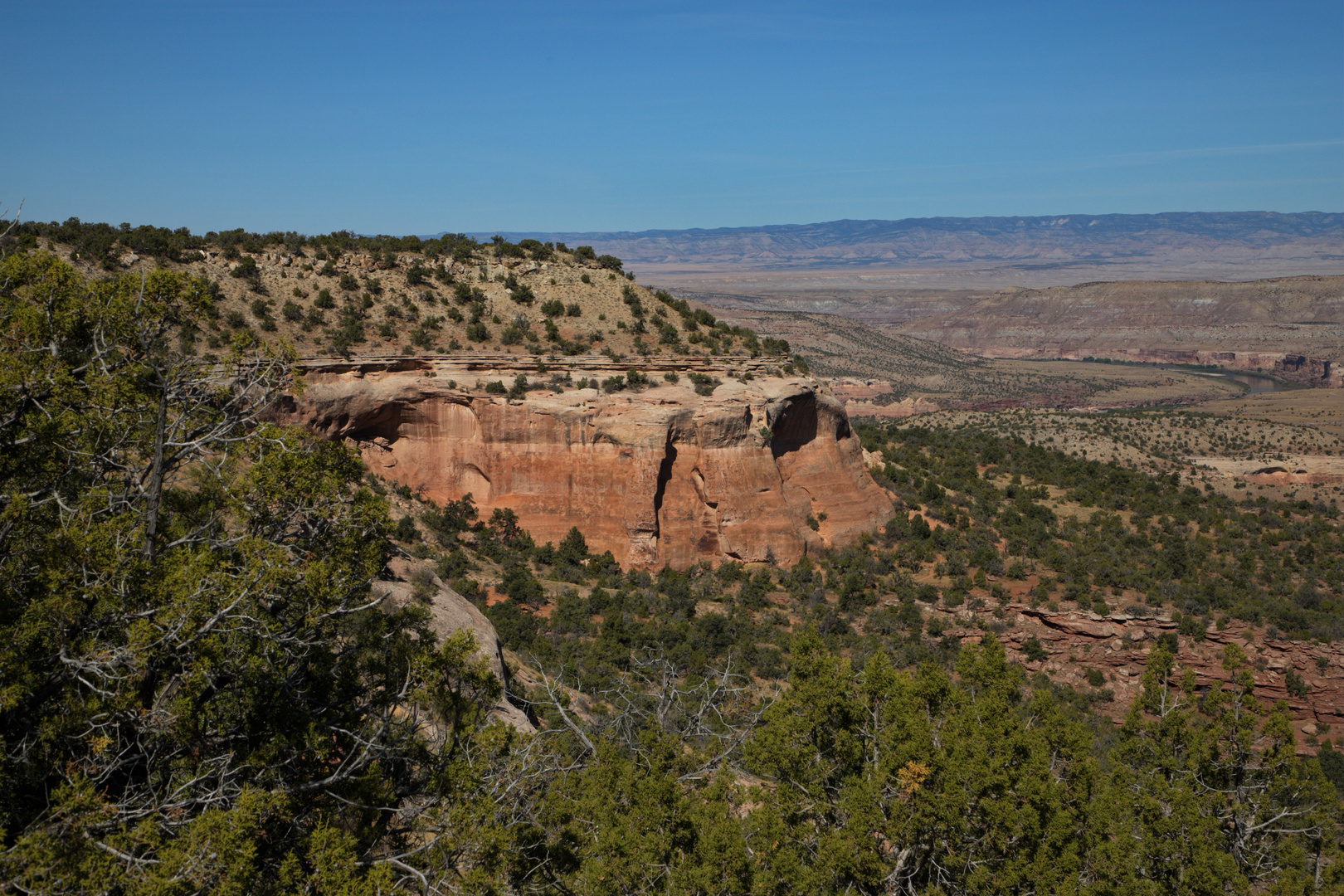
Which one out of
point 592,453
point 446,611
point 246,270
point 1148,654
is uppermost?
point 246,270

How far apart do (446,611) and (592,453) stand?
43.5 feet

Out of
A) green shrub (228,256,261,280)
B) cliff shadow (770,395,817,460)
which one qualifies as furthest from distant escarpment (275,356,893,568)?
green shrub (228,256,261,280)

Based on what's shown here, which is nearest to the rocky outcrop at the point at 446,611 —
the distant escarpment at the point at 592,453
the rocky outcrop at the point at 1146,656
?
the distant escarpment at the point at 592,453

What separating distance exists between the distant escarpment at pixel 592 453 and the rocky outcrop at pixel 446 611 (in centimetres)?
1002

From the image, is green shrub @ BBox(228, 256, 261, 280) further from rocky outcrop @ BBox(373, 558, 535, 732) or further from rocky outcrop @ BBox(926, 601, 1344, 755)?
rocky outcrop @ BBox(926, 601, 1344, 755)

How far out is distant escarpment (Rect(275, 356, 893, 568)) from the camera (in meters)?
32.2

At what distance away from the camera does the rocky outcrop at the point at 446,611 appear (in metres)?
17.5

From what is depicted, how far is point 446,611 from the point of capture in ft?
65.4

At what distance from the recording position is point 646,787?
454 inches

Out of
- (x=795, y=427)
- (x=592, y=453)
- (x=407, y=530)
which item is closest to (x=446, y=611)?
(x=407, y=530)

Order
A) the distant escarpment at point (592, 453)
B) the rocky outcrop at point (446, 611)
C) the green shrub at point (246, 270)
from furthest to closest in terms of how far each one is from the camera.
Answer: the green shrub at point (246, 270)
the distant escarpment at point (592, 453)
the rocky outcrop at point (446, 611)

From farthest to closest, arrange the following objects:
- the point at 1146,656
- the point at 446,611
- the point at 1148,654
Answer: the point at 1146,656, the point at 1148,654, the point at 446,611

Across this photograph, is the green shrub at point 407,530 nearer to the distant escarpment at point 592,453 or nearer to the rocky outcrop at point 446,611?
the distant escarpment at point 592,453

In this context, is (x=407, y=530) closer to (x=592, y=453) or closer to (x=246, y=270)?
(x=592, y=453)
